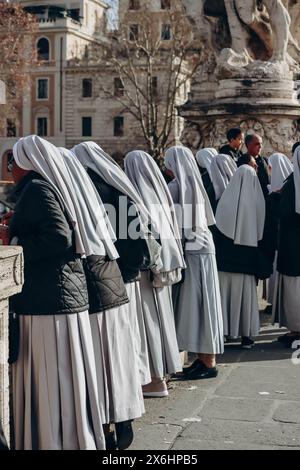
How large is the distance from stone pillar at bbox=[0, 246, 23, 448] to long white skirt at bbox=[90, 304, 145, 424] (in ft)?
3.09

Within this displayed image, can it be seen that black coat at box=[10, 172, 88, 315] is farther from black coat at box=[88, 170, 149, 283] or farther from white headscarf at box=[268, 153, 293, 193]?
white headscarf at box=[268, 153, 293, 193]

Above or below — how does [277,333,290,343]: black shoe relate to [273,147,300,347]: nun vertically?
below

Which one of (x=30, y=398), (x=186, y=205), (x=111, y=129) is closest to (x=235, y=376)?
(x=186, y=205)

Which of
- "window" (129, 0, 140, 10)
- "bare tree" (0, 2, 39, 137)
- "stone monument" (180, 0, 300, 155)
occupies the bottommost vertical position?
"stone monument" (180, 0, 300, 155)

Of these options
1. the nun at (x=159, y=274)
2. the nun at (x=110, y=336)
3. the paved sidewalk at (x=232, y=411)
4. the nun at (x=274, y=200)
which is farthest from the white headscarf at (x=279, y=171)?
the nun at (x=110, y=336)

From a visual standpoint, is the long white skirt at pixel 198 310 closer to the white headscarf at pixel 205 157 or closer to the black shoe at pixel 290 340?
the black shoe at pixel 290 340

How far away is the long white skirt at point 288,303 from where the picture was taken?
9859mm

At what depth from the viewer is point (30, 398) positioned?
17.4ft

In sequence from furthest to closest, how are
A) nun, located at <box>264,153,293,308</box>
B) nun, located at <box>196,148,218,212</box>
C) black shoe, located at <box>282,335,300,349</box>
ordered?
nun, located at <box>196,148,218,212</box>
nun, located at <box>264,153,293,308</box>
black shoe, located at <box>282,335,300,349</box>

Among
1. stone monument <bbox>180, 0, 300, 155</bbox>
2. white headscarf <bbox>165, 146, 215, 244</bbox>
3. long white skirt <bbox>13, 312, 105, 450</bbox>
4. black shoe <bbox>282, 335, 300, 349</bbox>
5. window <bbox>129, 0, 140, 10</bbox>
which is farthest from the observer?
window <bbox>129, 0, 140, 10</bbox>

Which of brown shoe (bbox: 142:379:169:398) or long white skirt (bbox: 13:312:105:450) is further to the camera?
brown shoe (bbox: 142:379:169:398)

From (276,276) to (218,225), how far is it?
57.2 inches

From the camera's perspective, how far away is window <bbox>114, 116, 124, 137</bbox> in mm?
75500

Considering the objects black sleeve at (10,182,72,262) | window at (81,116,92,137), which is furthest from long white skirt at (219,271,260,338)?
window at (81,116,92,137)
